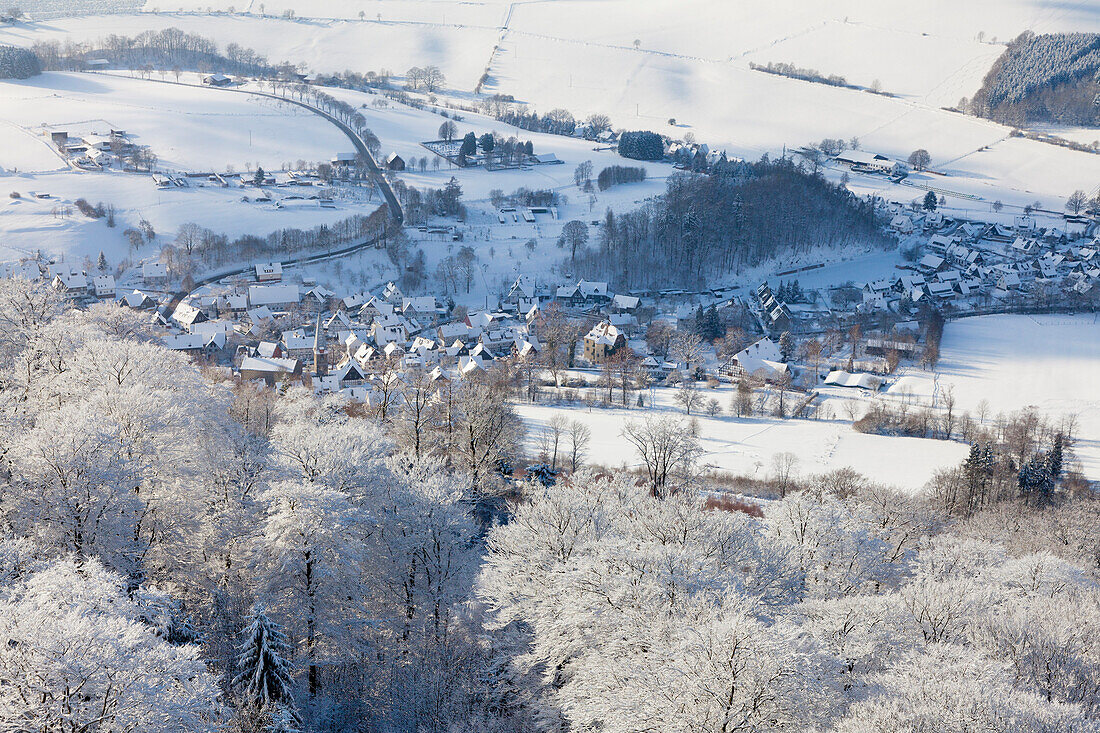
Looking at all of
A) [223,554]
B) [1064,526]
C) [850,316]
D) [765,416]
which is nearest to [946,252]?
[850,316]

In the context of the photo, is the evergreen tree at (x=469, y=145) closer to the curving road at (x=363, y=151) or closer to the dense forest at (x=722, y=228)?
the curving road at (x=363, y=151)

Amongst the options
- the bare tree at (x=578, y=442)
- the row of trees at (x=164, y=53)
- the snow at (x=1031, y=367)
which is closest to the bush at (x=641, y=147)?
the snow at (x=1031, y=367)

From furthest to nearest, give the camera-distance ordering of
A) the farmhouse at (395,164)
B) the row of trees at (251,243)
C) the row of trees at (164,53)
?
the row of trees at (164,53) → the farmhouse at (395,164) → the row of trees at (251,243)

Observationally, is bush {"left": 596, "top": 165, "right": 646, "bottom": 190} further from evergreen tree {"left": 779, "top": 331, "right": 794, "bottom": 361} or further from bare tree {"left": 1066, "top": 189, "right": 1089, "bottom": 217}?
bare tree {"left": 1066, "top": 189, "right": 1089, "bottom": 217}

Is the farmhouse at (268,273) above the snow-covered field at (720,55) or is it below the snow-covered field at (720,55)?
below

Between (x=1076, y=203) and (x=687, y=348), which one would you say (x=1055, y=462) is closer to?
(x=687, y=348)

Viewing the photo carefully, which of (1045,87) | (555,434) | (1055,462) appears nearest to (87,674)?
(555,434)

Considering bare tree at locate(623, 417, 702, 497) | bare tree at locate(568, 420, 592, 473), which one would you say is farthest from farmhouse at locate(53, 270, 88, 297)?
bare tree at locate(623, 417, 702, 497)
